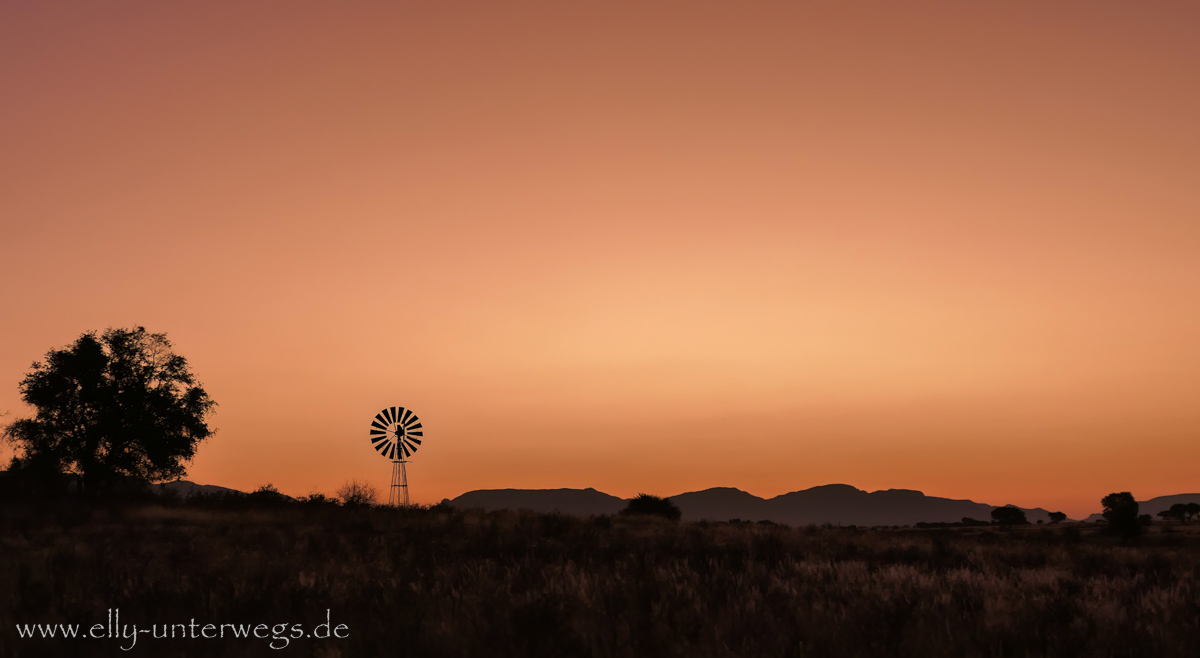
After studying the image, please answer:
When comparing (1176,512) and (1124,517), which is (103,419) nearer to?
(1124,517)

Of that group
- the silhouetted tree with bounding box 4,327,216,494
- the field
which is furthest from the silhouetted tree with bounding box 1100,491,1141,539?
the silhouetted tree with bounding box 4,327,216,494

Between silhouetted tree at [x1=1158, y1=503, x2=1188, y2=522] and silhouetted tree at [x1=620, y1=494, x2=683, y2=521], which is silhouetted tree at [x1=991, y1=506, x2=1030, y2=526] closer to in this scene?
silhouetted tree at [x1=1158, y1=503, x2=1188, y2=522]

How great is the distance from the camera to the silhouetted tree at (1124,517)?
69.1 metres

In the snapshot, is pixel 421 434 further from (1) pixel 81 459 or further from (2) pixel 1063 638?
(2) pixel 1063 638

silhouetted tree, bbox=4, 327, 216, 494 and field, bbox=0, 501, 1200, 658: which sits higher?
silhouetted tree, bbox=4, 327, 216, 494

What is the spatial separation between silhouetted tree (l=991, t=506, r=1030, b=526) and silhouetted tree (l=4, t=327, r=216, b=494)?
99.8 meters

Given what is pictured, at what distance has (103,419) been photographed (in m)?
46.3

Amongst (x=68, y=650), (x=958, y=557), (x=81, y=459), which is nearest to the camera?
(x=68, y=650)

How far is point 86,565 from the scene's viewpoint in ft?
40.4

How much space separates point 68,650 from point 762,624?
693cm

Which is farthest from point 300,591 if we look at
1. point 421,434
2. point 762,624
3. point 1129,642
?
point 421,434

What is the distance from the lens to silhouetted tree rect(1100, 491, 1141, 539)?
2721 inches

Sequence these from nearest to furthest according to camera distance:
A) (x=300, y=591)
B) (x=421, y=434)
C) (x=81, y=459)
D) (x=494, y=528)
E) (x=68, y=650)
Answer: (x=68, y=650) → (x=300, y=591) → (x=494, y=528) → (x=81, y=459) → (x=421, y=434)

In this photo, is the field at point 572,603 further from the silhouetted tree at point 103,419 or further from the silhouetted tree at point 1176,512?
the silhouetted tree at point 1176,512
